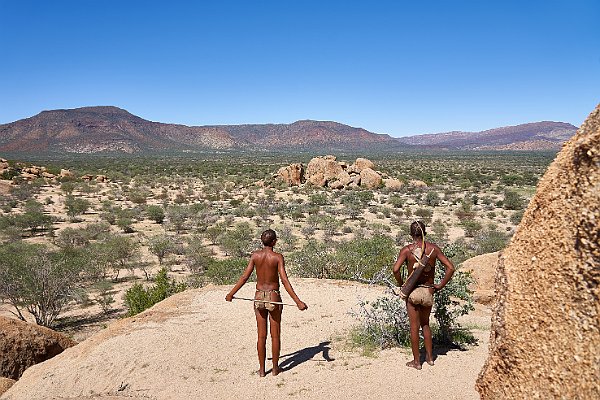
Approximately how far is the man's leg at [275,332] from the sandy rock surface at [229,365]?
0.18 m

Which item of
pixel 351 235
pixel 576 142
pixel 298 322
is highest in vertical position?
pixel 576 142

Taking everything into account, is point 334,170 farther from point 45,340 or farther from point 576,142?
point 576,142

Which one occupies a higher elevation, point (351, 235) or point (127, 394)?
point (127, 394)

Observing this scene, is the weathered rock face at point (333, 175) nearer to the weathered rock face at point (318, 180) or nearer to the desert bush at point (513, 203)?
the weathered rock face at point (318, 180)

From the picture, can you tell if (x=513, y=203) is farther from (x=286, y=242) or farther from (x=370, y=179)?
(x=286, y=242)

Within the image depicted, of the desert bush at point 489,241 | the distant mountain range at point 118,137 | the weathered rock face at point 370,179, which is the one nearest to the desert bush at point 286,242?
the desert bush at point 489,241

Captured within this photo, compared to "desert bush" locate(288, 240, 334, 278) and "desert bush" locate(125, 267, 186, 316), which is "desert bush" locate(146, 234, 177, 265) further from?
"desert bush" locate(288, 240, 334, 278)

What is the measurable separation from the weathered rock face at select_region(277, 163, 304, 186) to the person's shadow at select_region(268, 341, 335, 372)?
1488 inches

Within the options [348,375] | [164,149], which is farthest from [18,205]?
[164,149]

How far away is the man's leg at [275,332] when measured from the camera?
16.7 ft

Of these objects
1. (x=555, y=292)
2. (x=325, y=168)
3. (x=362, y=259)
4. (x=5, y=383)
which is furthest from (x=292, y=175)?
(x=555, y=292)

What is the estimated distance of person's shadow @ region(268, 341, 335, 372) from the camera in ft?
18.7

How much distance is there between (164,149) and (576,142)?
158426 mm

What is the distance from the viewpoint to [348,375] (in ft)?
17.1
